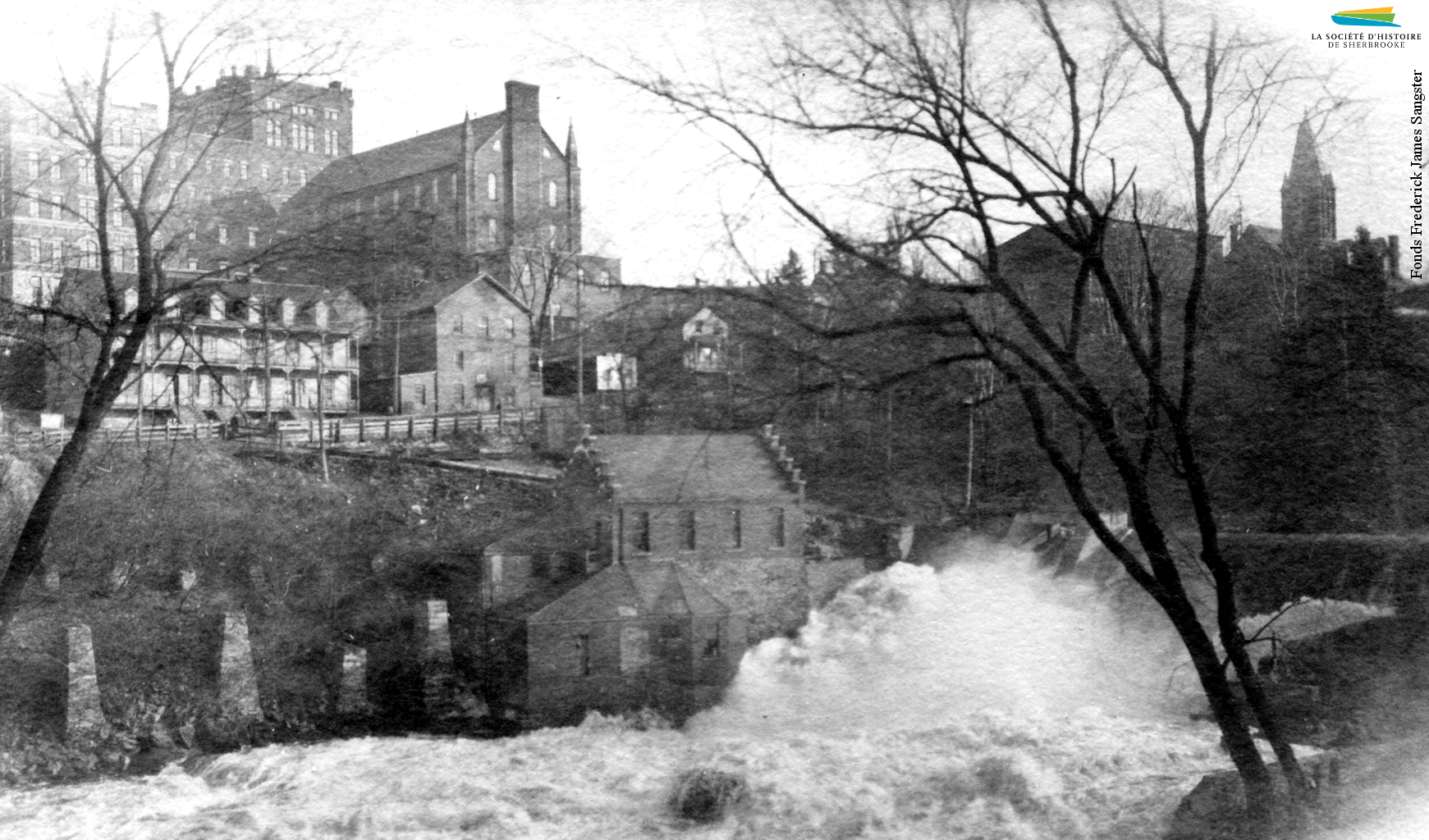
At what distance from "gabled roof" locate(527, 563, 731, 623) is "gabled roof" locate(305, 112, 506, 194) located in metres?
1.27

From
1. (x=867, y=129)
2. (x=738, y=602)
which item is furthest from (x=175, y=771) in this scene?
(x=867, y=129)

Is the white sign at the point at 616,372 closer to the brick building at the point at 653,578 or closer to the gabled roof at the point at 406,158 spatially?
the brick building at the point at 653,578

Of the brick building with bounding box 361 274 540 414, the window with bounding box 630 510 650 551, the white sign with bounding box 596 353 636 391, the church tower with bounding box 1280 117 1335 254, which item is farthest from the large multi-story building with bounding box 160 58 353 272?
the church tower with bounding box 1280 117 1335 254

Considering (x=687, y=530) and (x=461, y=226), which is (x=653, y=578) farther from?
(x=461, y=226)

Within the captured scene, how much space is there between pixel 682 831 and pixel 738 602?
0.55 meters

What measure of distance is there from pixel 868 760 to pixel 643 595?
69cm

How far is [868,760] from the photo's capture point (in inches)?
89.4

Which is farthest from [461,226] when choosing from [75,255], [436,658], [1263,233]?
[1263,233]

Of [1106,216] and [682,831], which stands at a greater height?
[1106,216]

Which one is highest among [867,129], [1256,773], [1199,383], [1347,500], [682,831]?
[867,129]

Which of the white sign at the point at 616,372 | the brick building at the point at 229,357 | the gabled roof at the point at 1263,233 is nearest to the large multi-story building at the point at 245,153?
the brick building at the point at 229,357

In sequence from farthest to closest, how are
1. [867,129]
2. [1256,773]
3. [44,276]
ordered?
[44,276]
[867,129]
[1256,773]

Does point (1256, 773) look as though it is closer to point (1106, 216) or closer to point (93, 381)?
point (1106, 216)

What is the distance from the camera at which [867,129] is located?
2.42 m
